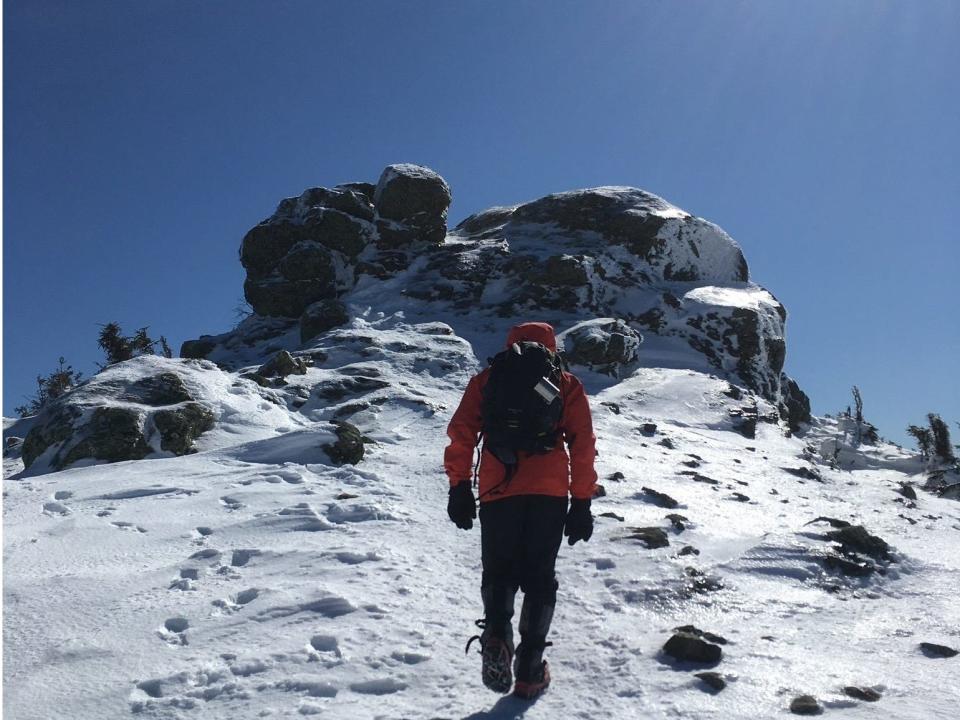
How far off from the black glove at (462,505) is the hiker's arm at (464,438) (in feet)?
0.16

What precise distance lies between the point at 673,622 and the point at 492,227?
3296cm

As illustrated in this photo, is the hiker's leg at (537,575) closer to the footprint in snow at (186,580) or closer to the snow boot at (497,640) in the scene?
the snow boot at (497,640)

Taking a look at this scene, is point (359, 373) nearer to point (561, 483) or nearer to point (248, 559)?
point (248, 559)

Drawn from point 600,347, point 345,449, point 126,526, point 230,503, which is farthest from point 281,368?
point 600,347

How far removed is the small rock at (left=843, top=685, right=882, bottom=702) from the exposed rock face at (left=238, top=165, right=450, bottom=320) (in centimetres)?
2562

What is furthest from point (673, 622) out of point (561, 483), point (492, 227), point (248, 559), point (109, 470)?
point (492, 227)

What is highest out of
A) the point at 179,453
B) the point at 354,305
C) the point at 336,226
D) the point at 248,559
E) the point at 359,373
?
the point at 336,226

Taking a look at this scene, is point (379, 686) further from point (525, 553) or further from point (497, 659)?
point (525, 553)

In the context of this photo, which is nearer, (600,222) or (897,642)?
(897,642)

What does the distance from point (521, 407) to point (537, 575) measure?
3.58 ft

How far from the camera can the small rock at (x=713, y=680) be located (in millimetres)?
4414

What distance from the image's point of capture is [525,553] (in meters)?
4.40

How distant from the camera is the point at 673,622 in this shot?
578 cm

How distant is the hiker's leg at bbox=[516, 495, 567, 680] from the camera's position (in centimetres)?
426
